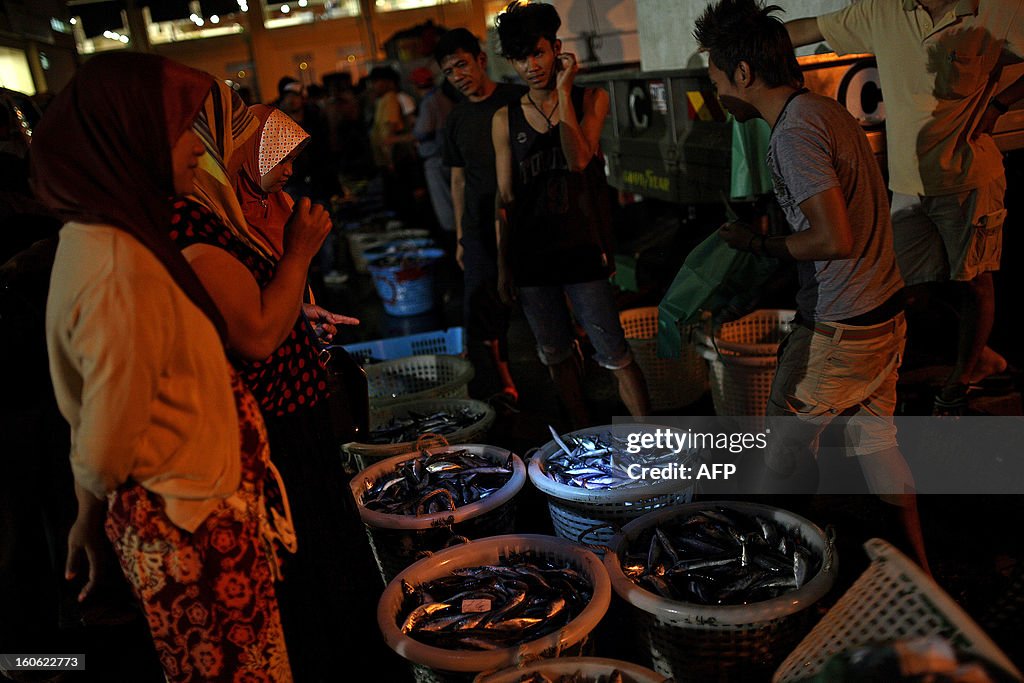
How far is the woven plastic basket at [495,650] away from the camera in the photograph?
2.43 metres

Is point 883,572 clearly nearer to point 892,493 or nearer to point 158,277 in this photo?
point 892,493

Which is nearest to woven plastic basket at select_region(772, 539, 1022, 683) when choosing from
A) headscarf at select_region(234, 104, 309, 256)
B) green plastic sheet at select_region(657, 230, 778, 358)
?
headscarf at select_region(234, 104, 309, 256)

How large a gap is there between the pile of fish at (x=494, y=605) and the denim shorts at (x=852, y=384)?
1254 millimetres

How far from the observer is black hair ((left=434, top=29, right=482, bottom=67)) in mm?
5070

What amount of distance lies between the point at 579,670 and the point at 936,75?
3606 millimetres

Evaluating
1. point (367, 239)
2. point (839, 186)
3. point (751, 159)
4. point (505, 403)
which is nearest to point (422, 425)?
point (505, 403)

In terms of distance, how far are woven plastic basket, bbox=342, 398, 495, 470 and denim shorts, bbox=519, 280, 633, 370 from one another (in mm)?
638

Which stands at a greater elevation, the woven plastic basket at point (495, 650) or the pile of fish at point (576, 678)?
the woven plastic basket at point (495, 650)

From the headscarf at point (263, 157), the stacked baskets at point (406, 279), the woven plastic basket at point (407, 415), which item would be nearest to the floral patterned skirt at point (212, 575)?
the headscarf at point (263, 157)

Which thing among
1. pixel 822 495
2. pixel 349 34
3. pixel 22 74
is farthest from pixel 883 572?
pixel 349 34

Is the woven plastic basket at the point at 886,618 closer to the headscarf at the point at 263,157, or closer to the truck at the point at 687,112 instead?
the headscarf at the point at 263,157

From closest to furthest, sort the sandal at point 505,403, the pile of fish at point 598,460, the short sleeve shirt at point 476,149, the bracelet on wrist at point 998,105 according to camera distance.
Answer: the pile of fish at point 598,460
the bracelet on wrist at point 998,105
the short sleeve shirt at point 476,149
the sandal at point 505,403

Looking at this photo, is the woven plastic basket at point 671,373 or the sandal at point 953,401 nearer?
the sandal at point 953,401

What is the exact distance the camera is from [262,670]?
2.16 m
